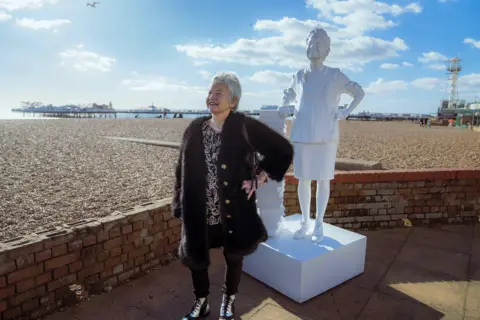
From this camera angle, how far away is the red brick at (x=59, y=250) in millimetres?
2471

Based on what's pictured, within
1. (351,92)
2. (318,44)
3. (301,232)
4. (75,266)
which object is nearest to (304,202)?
(301,232)

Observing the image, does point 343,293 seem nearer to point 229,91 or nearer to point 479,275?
point 479,275

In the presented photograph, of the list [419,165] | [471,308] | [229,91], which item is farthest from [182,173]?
[419,165]

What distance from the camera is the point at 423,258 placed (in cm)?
360

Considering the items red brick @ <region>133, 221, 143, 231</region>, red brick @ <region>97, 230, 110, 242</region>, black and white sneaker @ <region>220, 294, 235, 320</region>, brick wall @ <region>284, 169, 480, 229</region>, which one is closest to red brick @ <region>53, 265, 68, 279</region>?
red brick @ <region>97, 230, 110, 242</region>

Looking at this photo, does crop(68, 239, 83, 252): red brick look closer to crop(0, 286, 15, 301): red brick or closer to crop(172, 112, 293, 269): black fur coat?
crop(0, 286, 15, 301): red brick

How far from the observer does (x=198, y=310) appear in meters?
2.47

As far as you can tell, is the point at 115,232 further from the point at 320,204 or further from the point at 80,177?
the point at 80,177

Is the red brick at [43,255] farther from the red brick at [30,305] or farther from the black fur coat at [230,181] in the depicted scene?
the black fur coat at [230,181]

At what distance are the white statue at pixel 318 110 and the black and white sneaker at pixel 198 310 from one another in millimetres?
1172

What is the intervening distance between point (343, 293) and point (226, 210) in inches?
57.5

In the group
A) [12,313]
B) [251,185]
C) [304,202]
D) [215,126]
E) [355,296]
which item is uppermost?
[215,126]

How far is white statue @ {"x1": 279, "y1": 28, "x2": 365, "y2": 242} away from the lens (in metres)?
2.87

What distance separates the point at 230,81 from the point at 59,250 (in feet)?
5.81
